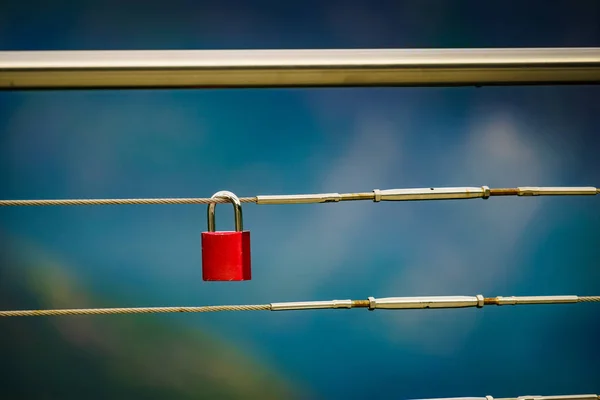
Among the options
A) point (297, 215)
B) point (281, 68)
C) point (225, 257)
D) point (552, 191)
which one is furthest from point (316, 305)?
point (297, 215)

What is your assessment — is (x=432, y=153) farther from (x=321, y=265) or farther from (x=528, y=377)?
(x=528, y=377)

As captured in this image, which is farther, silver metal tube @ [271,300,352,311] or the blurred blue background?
the blurred blue background

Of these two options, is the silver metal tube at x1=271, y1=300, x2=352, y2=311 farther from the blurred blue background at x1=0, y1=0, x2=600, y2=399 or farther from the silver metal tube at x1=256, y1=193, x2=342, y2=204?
the blurred blue background at x1=0, y1=0, x2=600, y2=399

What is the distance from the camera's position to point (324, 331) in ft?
10.0

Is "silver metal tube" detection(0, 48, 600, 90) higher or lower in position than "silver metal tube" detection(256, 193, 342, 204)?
higher

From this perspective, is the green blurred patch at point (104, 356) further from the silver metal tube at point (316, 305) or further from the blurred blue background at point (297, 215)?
the silver metal tube at point (316, 305)

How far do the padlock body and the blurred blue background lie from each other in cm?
152

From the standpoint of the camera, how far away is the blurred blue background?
2.96 m

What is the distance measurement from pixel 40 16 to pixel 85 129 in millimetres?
528

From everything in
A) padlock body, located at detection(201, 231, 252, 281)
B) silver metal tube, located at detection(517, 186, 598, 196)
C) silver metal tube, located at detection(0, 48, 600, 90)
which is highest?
silver metal tube, located at detection(0, 48, 600, 90)

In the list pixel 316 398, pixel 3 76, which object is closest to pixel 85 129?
pixel 316 398

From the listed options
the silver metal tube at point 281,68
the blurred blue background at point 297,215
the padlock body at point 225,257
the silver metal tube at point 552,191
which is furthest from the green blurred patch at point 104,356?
the silver metal tube at point 281,68

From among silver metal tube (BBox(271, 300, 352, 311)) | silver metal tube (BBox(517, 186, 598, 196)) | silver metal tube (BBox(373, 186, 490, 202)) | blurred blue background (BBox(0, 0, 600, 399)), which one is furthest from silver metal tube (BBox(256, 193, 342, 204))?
blurred blue background (BBox(0, 0, 600, 399))

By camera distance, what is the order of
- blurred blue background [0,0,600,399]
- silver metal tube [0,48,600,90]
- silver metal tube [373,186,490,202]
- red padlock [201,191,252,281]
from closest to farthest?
silver metal tube [0,48,600,90] < silver metal tube [373,186,490,202] < red padlock [201,191,252,281] < blurred blue background [0,0,600,399]
